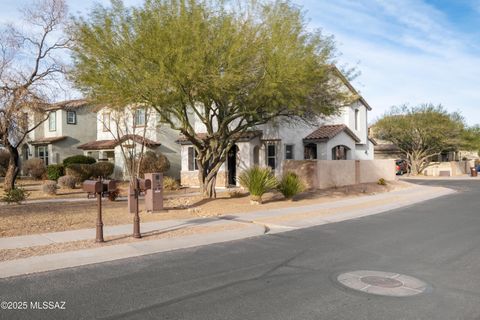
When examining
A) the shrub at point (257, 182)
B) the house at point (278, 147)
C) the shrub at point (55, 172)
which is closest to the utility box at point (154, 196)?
the shrub at point (257, 182)

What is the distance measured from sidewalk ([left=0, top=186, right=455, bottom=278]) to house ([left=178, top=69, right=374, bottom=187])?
23.7ft

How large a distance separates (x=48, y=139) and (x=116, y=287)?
3014cm

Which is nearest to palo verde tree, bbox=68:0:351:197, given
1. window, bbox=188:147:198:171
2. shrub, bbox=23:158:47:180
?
window, bbox=188:147:198:171

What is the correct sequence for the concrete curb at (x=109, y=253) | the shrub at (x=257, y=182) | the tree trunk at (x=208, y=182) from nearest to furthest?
the concrete curb at (x=109, y=253) → the shrub at (x=257, y=182) → the tree trunk at (x=208, y=182)

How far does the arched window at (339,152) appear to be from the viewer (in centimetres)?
2784

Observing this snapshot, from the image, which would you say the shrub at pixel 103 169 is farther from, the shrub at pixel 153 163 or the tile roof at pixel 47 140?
the tile roof at pixel 47 140

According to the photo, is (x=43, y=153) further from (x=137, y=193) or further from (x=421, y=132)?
(x=421, y=132)

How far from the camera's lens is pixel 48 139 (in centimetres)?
3319

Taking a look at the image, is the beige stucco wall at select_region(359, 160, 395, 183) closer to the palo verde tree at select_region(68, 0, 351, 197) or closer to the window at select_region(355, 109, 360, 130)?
the window at select_region(355, 109, 360, 130)

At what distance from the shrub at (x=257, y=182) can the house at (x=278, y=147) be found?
18.1 ft

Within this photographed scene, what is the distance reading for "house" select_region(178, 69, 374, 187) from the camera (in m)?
24.3

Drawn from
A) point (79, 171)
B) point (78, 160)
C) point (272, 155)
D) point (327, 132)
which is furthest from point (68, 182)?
point (327, 132)

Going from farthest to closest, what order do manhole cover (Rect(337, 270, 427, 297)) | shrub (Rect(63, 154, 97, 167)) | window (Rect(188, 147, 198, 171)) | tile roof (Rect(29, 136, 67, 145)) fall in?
tile roof (Rect(29, 136, 67, 145)), shrub (Rect(63, 154, 97, 167)), window (Rect(188, 147, 198, 171)), manhole cover (Rect(337, 270, 427, 297))

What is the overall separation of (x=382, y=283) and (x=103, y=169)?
79.5 ft
